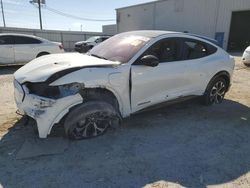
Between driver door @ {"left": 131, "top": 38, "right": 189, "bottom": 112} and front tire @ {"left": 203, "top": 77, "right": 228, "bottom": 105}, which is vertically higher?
driver door @ {"left": 131, "top": 38, "right": 189, "bottom": 112}

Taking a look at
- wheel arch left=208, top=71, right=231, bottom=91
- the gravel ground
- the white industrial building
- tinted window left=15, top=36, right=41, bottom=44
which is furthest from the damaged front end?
the white industrial building

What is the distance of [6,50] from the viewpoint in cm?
1042

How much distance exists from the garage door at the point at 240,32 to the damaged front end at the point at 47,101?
22276 millimetres

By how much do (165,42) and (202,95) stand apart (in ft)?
5.28

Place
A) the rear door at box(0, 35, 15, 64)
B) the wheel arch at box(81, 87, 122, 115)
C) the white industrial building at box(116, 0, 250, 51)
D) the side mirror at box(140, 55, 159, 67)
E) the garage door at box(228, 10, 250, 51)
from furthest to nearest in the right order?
1. the garage door at box(228, 10, 250, 51)
2. the white industrial building at box(116, 0, 250, 51)
3. the rear door at box(0, 35, 15, 64)
4. the side mirror at box(140, 55, 159, 67)
5. the wheel arch at box(81, 87, 122, 115)

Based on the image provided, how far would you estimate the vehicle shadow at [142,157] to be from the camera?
9.80 ft

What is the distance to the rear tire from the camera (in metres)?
→ 3.64

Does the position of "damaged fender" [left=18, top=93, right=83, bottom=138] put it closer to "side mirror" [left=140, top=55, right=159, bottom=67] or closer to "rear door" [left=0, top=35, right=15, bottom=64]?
"side mirror" [left=140, top=55, right=159, bottom=67]

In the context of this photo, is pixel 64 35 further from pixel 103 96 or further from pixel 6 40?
pixel 103 96

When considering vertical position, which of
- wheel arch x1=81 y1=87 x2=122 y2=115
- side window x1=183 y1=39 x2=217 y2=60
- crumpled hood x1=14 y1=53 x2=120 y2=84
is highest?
side window x1=183 y1=39 x2=217 y2=60

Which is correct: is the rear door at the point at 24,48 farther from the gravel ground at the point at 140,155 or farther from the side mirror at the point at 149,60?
the side mirror at the point at 149,60

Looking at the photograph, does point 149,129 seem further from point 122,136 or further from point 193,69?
point 193,69

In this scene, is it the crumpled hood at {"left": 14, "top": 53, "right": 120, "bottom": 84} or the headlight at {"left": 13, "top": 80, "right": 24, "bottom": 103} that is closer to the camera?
the crumpled hood at {"left": 14, "top": 53, "right": 120, "bottom": 84}

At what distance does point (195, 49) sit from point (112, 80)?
2.23 meters
